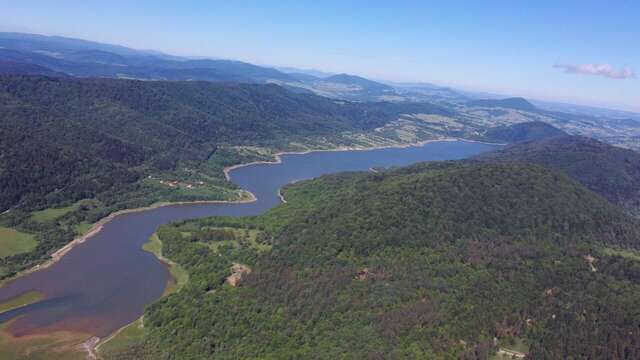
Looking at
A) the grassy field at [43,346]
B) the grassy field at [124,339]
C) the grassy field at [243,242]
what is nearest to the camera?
the grassy field at [43,346]

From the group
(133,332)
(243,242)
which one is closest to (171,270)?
(243,242)

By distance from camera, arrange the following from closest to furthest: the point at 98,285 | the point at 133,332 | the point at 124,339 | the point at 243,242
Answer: the point at 124,339, the point at 133,332, the point at 98,285, the point at 243,242

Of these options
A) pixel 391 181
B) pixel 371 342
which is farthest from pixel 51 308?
pixel 391 181

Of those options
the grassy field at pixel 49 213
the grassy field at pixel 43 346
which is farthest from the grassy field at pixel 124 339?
the grassy field at pixel 49 213

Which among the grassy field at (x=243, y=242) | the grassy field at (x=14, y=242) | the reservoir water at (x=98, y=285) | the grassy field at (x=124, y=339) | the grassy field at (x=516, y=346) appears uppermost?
the grassy field at (x=516, y=346)

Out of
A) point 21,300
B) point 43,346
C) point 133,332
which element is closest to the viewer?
point 43,346

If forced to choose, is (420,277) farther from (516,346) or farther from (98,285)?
(98,285)

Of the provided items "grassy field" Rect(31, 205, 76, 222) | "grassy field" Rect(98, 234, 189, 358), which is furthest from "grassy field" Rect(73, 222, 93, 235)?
"grassy field" Rect(98, 234, 189, 358)

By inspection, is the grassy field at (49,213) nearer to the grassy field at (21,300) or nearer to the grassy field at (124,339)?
the grassy field at (21,300)
